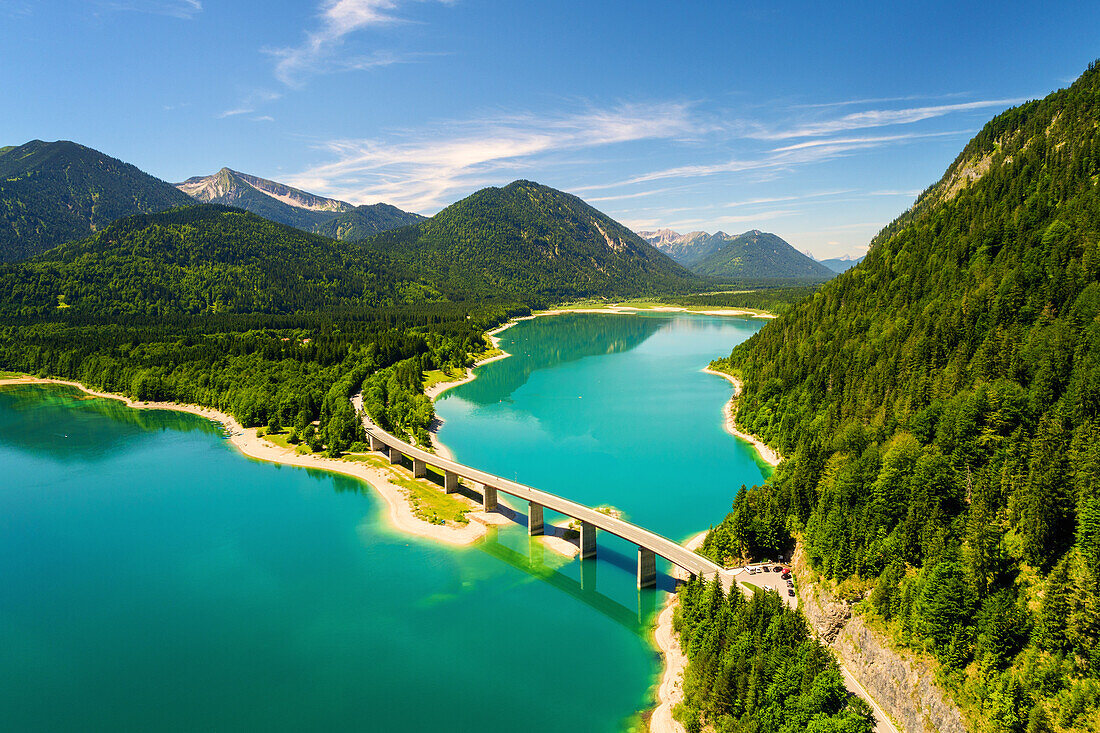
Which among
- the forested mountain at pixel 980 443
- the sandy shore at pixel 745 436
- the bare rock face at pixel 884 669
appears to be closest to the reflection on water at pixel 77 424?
the sandy shore at pixel 745 436

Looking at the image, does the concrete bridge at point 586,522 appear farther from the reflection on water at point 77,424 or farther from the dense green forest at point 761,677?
the reflection on water at point 77,424

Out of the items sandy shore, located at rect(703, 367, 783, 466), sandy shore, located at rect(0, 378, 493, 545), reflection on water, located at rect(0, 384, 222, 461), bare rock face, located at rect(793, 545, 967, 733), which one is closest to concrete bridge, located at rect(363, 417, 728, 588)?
sandy shore, located at rect(0, 378, 493, 545)

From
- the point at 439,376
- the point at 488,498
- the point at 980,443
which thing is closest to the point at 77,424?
the point at 439,376

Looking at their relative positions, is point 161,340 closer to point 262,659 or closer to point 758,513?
point 262,659

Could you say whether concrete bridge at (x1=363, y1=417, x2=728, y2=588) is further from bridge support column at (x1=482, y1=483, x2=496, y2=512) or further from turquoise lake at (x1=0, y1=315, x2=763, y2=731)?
turquoise lake at (x1=0, y1=315, x2=763, y2=731)

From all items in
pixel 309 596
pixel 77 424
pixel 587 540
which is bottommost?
pixel 309 596

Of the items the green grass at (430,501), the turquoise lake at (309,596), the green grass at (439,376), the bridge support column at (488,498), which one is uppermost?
the green grass at (439,376)

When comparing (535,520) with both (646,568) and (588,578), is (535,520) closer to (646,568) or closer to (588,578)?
(588,578)
